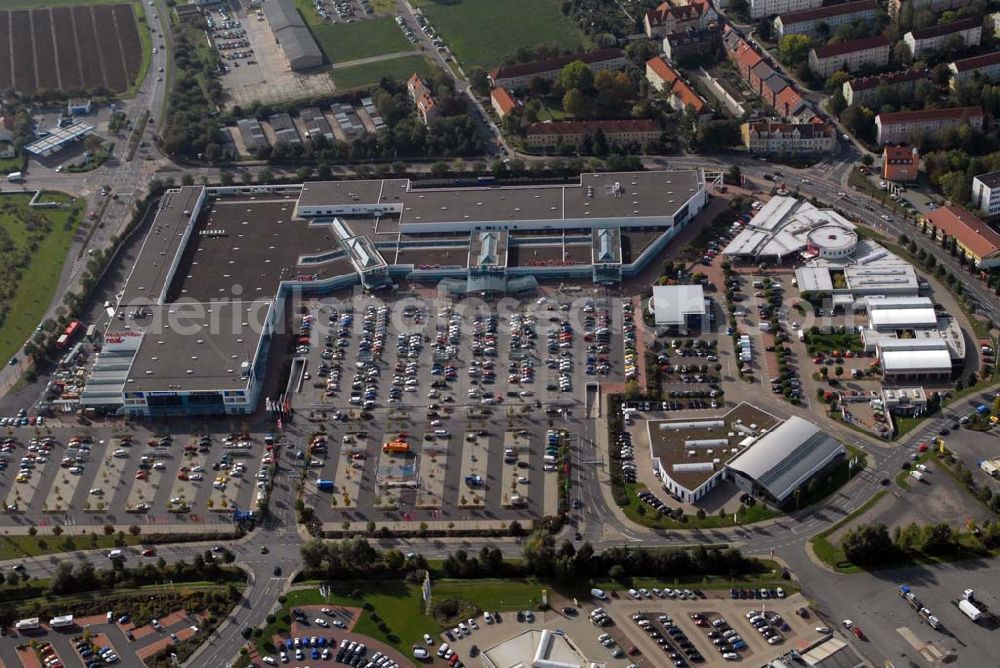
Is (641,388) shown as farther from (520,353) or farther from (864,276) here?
(864,276)

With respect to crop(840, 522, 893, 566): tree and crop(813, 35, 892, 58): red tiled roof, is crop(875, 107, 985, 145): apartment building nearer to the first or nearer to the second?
crop(813, 35, 892, 58): red tiled roof

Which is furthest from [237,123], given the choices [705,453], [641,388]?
[705,453]

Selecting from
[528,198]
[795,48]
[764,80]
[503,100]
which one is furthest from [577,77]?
[528,198]

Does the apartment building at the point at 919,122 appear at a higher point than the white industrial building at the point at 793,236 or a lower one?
higher

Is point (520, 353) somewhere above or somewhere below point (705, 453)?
above

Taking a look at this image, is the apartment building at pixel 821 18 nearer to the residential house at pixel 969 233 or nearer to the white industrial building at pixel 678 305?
the residential house at pixel 969 233

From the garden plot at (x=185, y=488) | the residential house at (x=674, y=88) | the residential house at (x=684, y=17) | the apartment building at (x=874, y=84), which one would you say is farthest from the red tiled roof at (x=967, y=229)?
the garden plot at (x=185, y=488)
